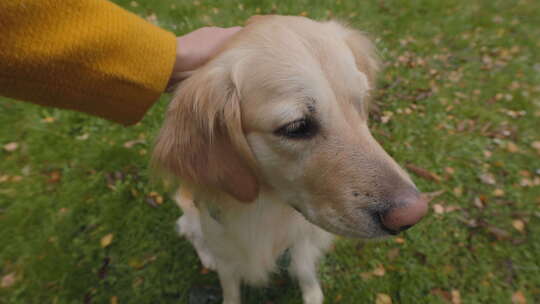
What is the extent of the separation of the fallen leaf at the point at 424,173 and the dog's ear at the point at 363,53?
1816 millimetres

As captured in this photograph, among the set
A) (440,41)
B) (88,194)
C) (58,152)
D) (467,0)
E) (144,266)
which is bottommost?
(144,266)

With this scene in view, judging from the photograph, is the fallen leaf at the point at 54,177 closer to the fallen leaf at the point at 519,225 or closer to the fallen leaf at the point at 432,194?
the fallen leaf at the point at 432,194

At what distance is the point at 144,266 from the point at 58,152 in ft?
6.27

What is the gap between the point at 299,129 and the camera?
1.57 metres

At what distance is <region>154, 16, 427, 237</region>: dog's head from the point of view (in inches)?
59.4

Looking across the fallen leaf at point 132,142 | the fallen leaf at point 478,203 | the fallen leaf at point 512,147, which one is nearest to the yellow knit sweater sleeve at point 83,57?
the fallen leaf at point 132,142

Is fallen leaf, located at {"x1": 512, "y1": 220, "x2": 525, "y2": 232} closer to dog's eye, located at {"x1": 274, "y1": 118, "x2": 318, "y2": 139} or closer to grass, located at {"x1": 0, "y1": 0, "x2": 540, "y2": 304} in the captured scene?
grass, located at {"x1": 0, "y1": 0, "x2": 540, "y2": 304}

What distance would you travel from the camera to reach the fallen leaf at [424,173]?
3695 millimetres

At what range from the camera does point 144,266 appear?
9.92ft

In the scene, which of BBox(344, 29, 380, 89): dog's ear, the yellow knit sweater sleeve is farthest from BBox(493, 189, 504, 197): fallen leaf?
the yellow knit sweater sleeve

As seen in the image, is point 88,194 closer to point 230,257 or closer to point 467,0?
point 230,257

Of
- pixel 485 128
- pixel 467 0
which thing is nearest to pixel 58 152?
pixel 485 128

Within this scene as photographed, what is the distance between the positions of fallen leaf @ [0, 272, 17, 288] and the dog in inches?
89.1

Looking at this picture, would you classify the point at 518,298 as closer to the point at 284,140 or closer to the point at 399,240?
the point at 399,240
